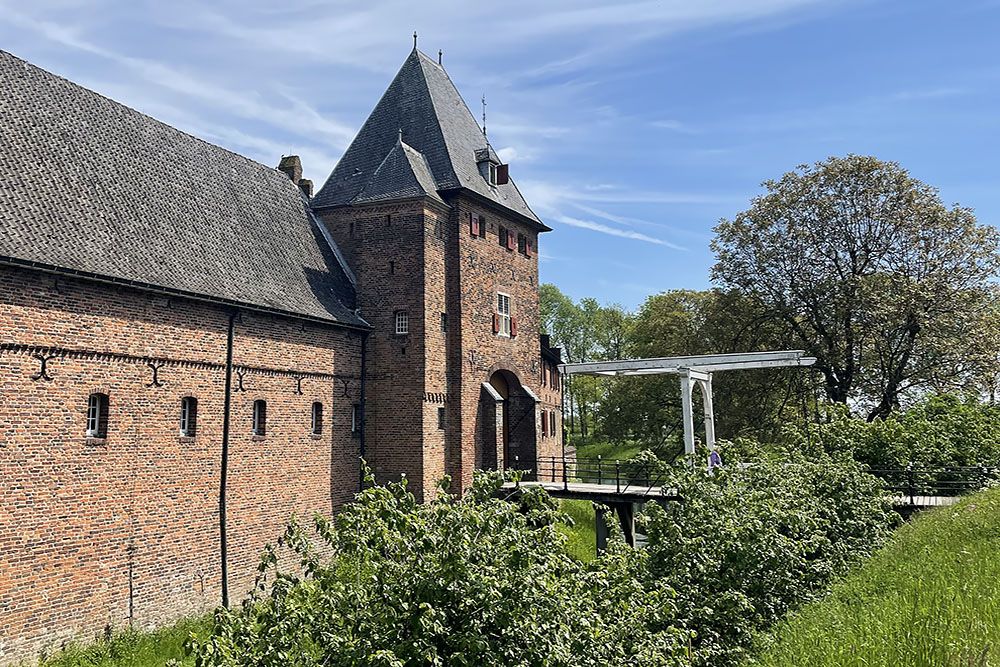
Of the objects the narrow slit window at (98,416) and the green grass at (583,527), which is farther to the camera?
the green grass at (583,527)

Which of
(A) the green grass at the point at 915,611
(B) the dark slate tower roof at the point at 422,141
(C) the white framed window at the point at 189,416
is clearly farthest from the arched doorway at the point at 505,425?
(A) the green grass at the point at 915,611

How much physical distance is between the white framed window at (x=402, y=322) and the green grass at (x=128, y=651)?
8.17m

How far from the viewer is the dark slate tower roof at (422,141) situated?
66.2 ft

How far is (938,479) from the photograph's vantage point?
16250mm

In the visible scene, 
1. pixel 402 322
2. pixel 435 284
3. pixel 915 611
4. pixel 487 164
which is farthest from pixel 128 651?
pixel 487 164

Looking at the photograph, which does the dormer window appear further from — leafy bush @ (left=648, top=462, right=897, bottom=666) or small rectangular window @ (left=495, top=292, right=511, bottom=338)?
leafy bush @ (left=648, top=462, right=897, bottom=666)

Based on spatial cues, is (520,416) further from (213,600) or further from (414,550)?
(414,550)

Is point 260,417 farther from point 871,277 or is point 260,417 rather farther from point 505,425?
point 871,277

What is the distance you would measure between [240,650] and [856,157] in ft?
85.6

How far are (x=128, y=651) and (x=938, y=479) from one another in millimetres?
15944

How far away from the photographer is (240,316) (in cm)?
1480

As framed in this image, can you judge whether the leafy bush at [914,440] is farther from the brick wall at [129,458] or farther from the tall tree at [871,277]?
the brick wall at [129,458]

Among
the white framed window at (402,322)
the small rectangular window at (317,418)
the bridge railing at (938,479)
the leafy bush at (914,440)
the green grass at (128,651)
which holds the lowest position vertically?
the green grass at (128,651)

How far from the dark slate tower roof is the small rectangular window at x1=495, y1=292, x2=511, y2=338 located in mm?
2602
